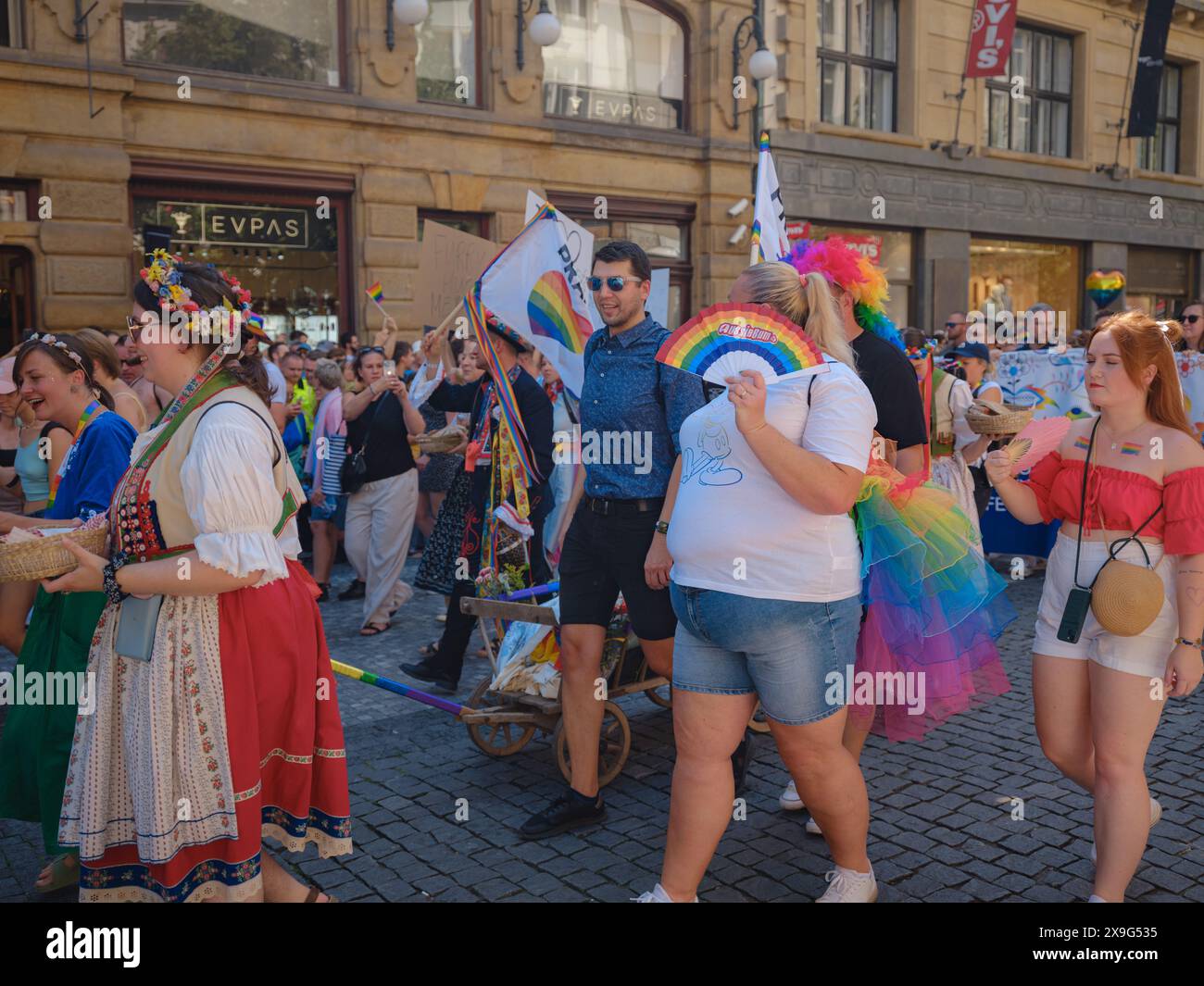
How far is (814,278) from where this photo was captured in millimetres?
3092

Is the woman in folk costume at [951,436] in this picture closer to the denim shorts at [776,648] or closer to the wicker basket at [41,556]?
the denim shorts at [776,648]

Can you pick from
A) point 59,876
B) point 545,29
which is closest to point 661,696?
point 59,876

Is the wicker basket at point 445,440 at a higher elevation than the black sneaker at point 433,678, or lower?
higher

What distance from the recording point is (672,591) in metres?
3.17

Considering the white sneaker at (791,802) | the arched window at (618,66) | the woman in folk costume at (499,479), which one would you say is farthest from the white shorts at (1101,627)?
the arched window at (618,66)

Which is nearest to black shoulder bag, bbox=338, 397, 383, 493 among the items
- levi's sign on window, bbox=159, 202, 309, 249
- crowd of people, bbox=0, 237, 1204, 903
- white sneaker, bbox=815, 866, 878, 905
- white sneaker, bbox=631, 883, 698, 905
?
crowd of people, bbox=0, 237, 1204, 903

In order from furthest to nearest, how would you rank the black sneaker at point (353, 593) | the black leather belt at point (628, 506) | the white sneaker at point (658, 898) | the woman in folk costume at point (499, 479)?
the black sneaker at point (353, 593) < the woman in folk costume at point (499, 479) < the black leather belt at point (628, 506) < the white sneaker at point (658, 898)

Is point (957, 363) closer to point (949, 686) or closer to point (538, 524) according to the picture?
point (538, 524)

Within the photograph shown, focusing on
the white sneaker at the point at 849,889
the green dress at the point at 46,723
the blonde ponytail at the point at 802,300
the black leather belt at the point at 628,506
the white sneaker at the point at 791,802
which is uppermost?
the blonde ponytail at the point at 802,300

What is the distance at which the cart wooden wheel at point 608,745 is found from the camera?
447cm

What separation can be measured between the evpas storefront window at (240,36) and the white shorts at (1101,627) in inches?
447

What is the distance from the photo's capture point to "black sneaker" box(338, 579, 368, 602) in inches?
333

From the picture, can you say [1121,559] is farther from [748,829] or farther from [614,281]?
[614,281]
